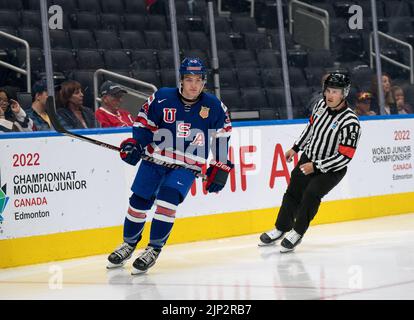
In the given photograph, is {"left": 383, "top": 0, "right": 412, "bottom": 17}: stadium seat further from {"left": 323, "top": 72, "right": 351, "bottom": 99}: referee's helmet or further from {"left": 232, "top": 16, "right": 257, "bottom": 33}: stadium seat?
{"left": 323, "top": 72, "right": 351, "bottom": 99}: referee's helmet

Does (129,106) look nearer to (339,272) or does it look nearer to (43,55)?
(43,55)

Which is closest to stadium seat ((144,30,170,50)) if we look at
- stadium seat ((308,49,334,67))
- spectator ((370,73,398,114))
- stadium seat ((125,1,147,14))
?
Answer: stadium seat ((125,1,147,14))

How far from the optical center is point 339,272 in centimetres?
760

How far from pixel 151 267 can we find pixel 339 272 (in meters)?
1.31

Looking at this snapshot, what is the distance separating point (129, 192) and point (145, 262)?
1.53 meters

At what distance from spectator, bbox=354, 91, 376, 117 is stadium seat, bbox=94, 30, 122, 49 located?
2601mm

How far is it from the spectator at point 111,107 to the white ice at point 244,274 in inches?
43.6

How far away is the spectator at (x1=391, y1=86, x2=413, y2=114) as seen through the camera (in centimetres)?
1186

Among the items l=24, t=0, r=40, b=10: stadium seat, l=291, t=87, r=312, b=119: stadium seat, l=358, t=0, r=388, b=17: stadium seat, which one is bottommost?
l=291, t=87, r=312, b=119: stadium seat

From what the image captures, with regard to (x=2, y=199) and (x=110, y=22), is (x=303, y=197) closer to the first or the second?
(x=2, y=199)

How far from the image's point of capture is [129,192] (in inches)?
355

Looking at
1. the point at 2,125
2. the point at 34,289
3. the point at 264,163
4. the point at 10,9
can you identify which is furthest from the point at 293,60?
the point at 34,289

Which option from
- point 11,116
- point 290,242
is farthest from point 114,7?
point 290,242

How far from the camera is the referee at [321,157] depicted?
882cm
